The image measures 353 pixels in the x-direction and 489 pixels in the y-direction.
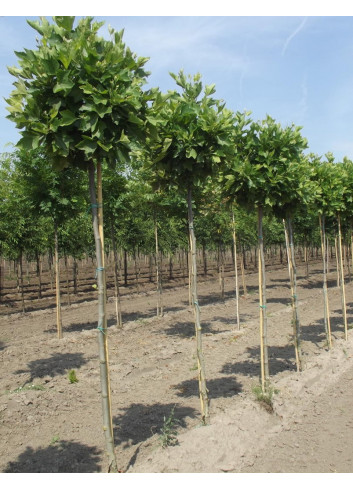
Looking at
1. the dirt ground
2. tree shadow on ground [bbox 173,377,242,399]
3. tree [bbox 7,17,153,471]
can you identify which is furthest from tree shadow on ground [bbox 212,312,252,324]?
tree [bbox 7,17,153,471]

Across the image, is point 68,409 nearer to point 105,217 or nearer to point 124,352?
point 124,352

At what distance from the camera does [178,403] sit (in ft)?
21.3

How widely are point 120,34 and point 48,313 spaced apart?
48.6ft

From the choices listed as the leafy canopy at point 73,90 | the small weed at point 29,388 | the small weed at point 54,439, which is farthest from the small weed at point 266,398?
the leafy canopy at point 73,90

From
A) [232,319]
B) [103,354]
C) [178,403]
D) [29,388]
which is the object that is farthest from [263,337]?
[232,319]

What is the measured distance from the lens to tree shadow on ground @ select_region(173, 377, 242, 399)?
22.4 ft

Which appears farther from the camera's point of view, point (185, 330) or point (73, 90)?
point (185, 330)

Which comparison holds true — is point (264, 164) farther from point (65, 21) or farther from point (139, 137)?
point (65, 21)

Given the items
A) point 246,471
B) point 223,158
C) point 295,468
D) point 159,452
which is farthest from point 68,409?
point 223,158

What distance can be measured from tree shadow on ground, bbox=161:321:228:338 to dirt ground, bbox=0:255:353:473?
0.14 feet

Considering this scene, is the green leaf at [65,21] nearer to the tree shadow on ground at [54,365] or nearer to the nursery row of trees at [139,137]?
the nursery row of trees at [139,137]

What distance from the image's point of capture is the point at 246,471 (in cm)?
458

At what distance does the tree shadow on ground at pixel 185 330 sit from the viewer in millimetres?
11776

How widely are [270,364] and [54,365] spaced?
4.61m
